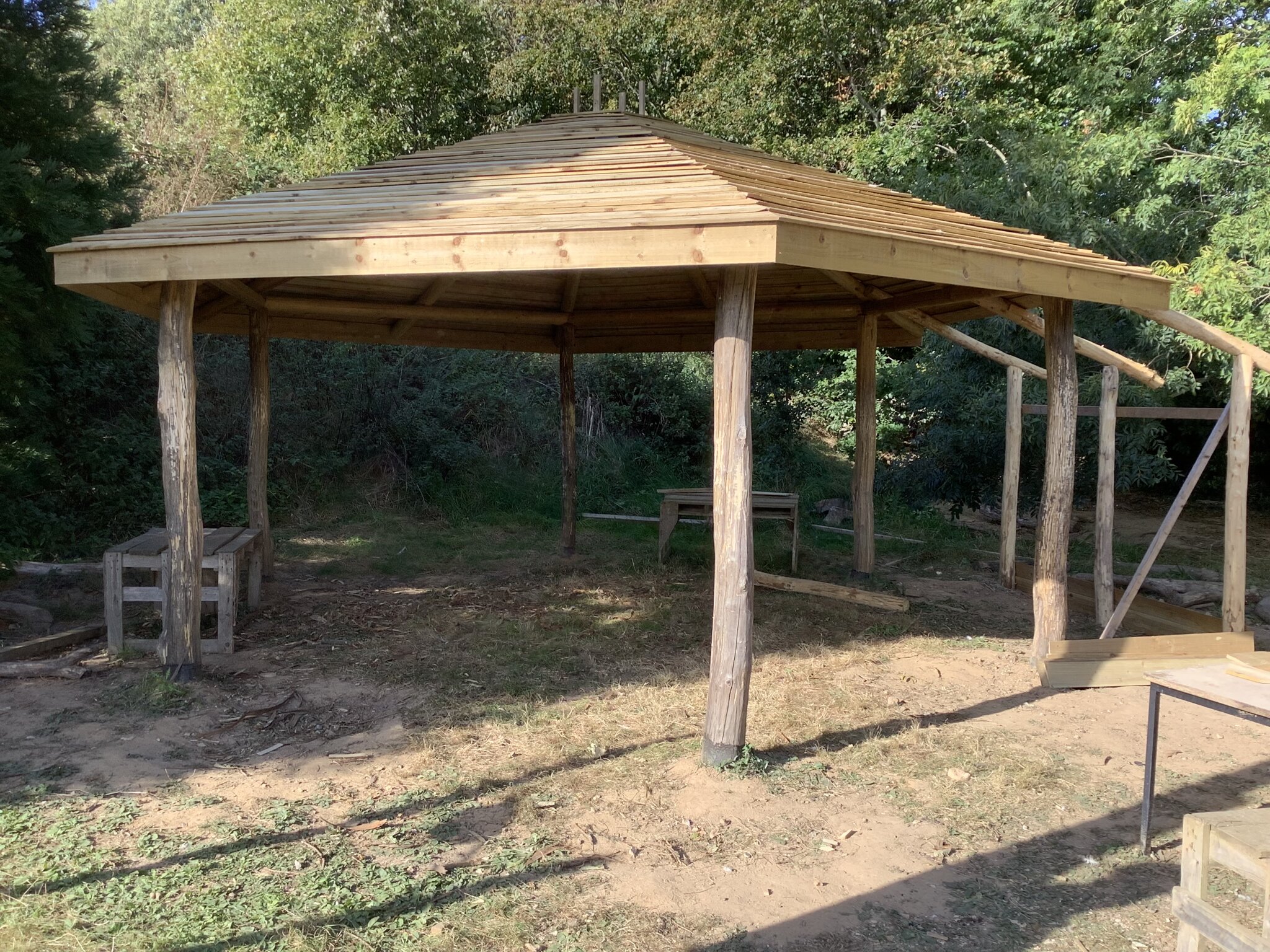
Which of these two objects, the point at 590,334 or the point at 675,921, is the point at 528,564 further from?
the point at 675,921

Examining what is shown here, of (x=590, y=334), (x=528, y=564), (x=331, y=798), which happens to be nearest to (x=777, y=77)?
(x=590, y=334)

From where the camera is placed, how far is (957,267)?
5.05 m

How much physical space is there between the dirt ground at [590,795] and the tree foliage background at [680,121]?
408 cm

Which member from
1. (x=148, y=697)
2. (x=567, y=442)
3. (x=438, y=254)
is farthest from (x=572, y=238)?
(x=567, y=442)

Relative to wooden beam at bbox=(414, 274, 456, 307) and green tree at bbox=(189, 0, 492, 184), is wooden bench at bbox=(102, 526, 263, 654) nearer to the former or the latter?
wooden beam at bbox=(414, 274, 456, 307)

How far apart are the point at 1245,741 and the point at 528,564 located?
6.58 metres

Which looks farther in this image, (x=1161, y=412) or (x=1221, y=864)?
(x=1161, y=412)

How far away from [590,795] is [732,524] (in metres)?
1.46

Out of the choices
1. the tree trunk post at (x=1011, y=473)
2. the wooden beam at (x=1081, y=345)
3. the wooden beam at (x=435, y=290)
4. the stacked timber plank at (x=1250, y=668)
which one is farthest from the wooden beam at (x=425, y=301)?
the stacked timber plank at (x=1250, y=668)

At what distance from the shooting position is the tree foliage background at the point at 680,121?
9.42 metres

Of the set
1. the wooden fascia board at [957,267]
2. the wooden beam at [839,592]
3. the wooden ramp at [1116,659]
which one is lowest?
the wooden ramp at [1116,659]

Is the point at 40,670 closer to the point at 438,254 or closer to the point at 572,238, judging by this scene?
the point at 438,254

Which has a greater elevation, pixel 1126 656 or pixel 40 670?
pixel 1126 656

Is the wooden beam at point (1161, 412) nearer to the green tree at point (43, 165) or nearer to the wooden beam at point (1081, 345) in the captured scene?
the wooden beam at point (1081, 345)
